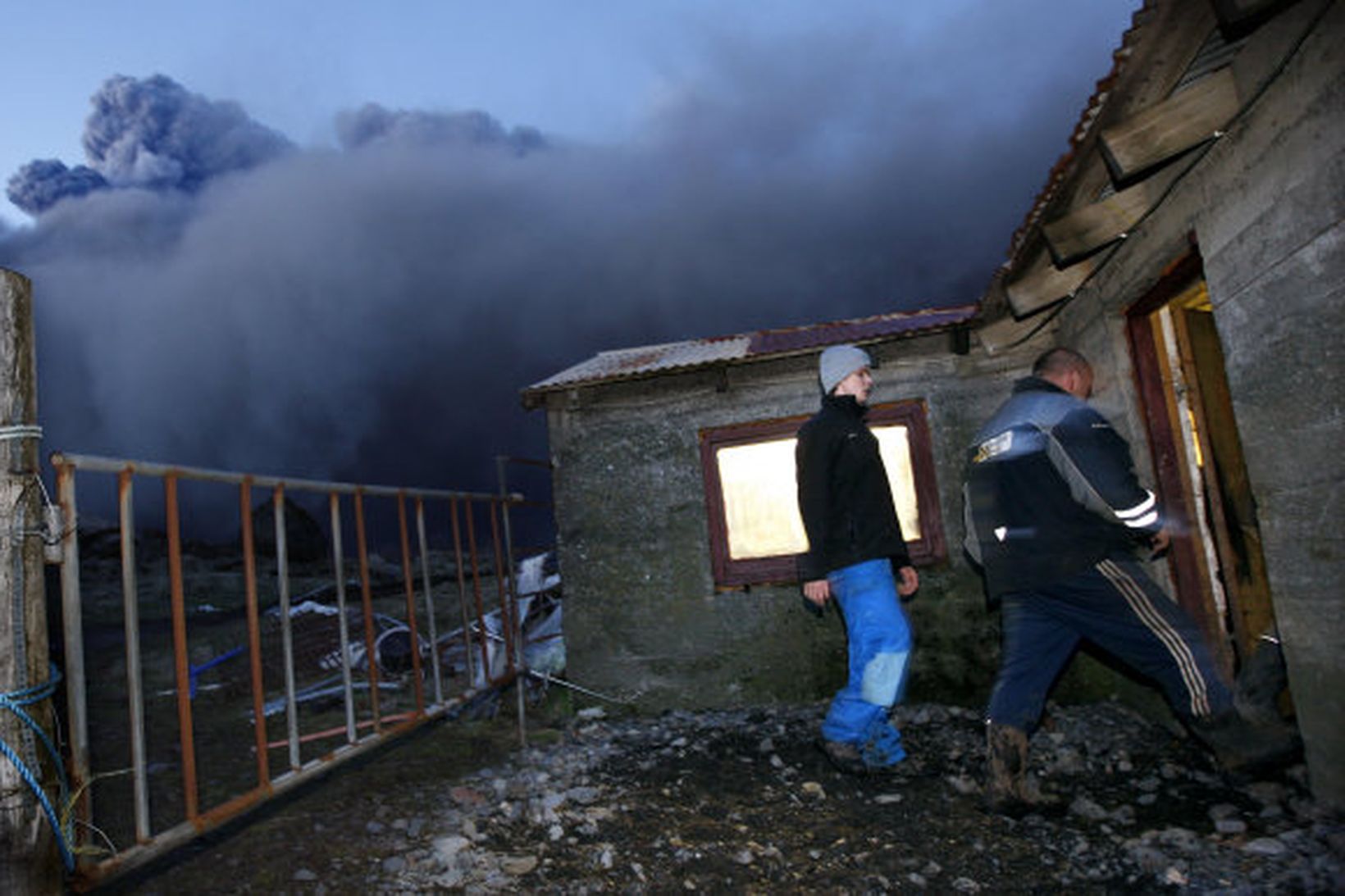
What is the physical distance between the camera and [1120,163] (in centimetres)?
275

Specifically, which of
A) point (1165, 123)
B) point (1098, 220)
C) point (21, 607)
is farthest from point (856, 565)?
point (21, 607)

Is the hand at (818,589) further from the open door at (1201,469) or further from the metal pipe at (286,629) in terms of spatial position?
the metal pipe at (286,629)

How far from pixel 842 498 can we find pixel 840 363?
0.75m

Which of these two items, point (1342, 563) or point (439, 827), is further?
point (439, 827)

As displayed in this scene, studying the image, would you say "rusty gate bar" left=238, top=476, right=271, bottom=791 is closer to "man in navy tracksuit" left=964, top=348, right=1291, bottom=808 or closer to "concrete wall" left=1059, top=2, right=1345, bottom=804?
"man in navy tracksuit" left=964, top=348, right=1291, bottom=808

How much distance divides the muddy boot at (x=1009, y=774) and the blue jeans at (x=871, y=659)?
22.9 inches

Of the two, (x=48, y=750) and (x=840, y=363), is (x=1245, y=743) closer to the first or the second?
(x=840, y=363)

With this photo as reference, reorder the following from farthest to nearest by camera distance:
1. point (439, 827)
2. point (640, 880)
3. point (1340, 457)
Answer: point (439, 827), point (640, 880), point (1340, 457)

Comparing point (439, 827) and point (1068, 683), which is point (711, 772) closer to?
point (439, 827)

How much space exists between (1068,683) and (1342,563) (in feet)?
9.29

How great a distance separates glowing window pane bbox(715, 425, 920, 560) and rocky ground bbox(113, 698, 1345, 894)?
4.93ft

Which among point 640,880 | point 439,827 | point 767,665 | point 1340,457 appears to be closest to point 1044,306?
point 1340,457

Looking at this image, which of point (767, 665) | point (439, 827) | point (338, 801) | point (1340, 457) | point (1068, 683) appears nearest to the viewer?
point (1340, 457)

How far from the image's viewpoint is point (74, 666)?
6.89ft
